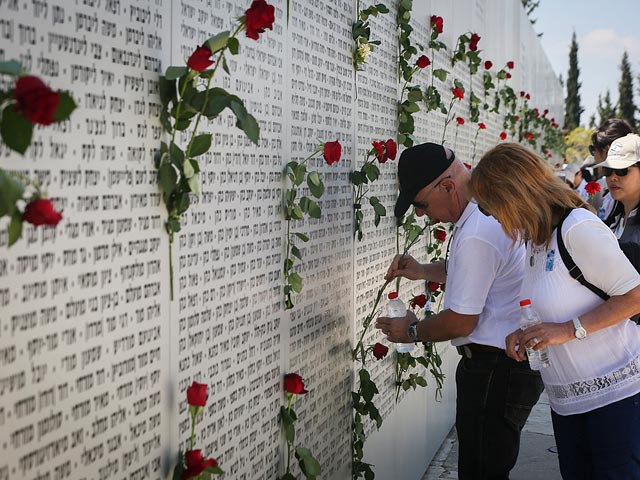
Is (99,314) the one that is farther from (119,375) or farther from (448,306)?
(448,306)

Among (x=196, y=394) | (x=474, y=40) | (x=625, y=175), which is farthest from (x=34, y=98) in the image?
(x=474, y=40)

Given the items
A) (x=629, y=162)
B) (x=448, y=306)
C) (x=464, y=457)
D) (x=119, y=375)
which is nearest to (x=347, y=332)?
(x=448, y=306)

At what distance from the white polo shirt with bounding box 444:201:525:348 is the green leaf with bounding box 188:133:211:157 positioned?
1414 mm

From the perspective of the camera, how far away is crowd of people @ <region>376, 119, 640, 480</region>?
255 centimetres

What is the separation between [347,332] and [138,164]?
167cm

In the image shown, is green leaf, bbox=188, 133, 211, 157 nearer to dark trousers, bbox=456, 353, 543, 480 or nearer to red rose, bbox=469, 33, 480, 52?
dark trousers, bbox=456, 353, 543, 480

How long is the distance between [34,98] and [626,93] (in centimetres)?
5337

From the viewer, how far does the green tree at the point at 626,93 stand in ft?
158

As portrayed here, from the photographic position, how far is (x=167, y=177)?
164 centimetres

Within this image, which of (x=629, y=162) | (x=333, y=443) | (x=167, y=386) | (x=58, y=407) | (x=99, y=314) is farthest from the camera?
(x=629, y=162)

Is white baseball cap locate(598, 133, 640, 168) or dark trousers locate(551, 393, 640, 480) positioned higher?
white baseball cap locate(598, 133, 640, 168)

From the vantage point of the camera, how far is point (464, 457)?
320 cm

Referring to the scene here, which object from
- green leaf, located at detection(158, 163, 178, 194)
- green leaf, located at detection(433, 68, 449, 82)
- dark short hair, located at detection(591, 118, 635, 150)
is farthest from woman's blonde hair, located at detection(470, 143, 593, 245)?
dark short hair, located at detection(591, 118, 635, 150)

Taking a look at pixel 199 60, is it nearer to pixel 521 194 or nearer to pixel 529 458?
pixel 521 194
